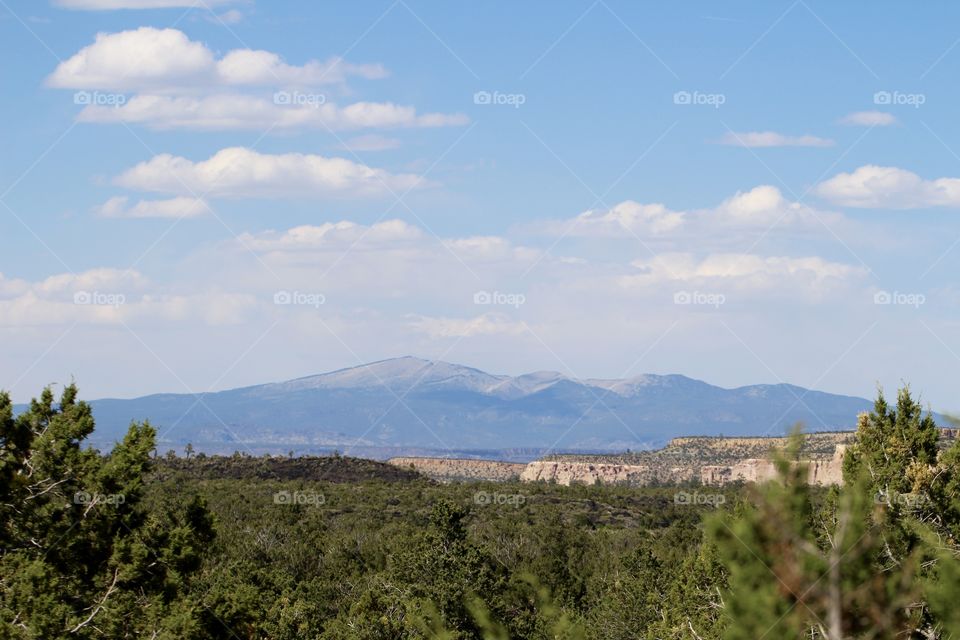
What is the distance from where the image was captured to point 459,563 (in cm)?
4100

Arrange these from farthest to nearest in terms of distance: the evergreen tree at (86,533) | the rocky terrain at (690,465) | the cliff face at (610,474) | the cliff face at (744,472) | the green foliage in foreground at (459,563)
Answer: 1. the cliff face at (610,474)
2. the rocky terrain at (690,465)
3. the cliff face at (744,472)
4. the evergreen tree at (86,533)
5. the green foliage in foreground at (459,563)

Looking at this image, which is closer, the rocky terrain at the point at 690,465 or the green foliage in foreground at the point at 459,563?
the green foliage in foreground at the point at 459,563

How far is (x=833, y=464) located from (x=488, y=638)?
133683 mm

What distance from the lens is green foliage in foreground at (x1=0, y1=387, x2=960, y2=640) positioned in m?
5.75

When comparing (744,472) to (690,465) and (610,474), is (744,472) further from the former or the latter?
(610,474)

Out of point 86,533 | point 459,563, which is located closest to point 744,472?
point 459,563

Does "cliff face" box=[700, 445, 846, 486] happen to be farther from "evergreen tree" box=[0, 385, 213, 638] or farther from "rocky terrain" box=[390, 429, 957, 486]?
"evergreen tree" box=[0, 385, 213, 638]

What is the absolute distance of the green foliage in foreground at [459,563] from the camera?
5.75 metres

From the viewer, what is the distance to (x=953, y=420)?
32.9 feet

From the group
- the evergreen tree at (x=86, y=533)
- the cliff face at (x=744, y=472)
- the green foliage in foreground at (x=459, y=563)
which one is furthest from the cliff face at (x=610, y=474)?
the evergreen tree at (x=86, y=533)

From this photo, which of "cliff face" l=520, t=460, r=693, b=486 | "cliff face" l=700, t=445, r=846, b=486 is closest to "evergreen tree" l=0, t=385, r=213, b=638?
"cliff face" l=700, t=445, r=846, b=486

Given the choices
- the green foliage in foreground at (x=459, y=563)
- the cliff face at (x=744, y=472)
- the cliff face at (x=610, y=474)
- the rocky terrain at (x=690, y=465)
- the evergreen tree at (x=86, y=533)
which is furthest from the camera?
the cliff face at (x=610, y=474)

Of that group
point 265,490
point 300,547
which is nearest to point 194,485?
point 265,490

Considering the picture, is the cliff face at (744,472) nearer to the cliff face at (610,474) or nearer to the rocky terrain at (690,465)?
the rocky terrain at (690,465)
